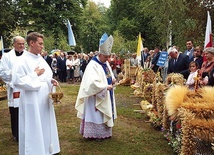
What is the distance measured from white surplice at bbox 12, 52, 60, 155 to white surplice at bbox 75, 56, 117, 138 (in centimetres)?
133

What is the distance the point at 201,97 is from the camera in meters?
4.05

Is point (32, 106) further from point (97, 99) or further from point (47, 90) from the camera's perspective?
point (97, 99)

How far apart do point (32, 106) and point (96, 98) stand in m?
1.80

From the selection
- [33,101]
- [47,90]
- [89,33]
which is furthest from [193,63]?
[89,33]

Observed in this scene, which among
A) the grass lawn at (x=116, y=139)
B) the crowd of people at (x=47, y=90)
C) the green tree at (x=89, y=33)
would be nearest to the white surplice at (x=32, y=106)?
the crowd of people at (x=47, y=90)

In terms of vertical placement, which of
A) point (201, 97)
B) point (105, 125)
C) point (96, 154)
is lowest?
point (96, 154)

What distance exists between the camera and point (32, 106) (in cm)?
418

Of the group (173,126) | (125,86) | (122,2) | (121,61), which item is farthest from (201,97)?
(122,2)

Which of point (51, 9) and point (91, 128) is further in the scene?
point (51, 9)

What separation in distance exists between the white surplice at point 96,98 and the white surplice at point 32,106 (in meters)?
1.33

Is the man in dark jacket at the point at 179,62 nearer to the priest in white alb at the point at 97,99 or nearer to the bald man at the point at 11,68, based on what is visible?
the priest in white alb at the point at 97,99

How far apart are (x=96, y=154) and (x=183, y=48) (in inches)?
467

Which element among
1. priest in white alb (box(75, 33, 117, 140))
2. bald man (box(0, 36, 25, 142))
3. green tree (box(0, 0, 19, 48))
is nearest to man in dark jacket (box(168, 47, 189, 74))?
priest in white alb (box(75, 33, 117, 140))

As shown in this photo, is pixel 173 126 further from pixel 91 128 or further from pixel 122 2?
pixel 122 2
